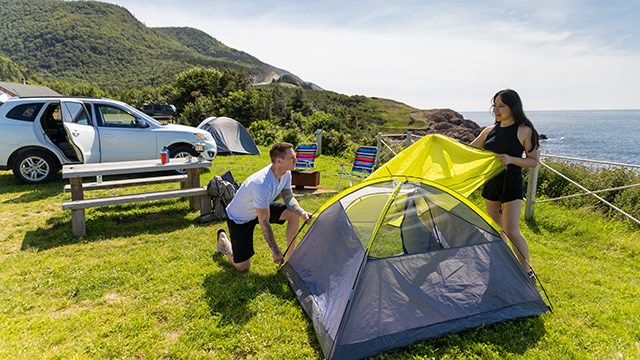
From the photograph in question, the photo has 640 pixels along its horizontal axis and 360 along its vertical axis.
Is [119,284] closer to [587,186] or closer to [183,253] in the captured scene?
[183,253]

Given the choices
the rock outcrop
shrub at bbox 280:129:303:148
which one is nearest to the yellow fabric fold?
shrub at bbox 280:129:303:148

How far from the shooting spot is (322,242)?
11.2 feet

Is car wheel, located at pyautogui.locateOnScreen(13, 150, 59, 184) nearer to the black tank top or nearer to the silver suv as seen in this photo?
the silver suv

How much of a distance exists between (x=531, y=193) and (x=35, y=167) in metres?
10.2

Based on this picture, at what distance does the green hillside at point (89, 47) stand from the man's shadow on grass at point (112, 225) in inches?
3345

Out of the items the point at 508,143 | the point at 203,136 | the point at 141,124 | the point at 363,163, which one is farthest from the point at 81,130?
the point at 508,143

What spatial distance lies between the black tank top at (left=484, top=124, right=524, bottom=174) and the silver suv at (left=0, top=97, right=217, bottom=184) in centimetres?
712

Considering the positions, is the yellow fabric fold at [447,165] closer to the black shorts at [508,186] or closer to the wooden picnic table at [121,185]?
the black shorts at [508,186]

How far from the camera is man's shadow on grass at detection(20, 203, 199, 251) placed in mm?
4598

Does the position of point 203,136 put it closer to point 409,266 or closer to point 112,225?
point 112,225

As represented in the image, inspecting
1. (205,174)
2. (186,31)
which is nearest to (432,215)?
(205,174)

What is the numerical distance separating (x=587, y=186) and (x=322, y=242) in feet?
23.1

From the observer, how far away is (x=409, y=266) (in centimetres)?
→ 290

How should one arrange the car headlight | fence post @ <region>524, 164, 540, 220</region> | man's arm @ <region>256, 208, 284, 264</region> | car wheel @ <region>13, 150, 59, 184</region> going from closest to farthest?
1. man's arm @ <region>256, 208, 284, 264</region>
2. fence post @ <region>524, 164, 540, 220</region>
3. car wheel @ <region>13, 150, 59, 184</region>
4. the car headlight
